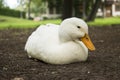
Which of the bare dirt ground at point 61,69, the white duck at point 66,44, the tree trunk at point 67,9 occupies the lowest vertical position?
the tree trunk at point 67,9

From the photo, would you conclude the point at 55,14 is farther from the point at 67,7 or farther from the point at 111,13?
the point at 67,7

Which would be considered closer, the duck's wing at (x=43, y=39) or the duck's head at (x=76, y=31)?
the duck's head at (x=76, y=31)

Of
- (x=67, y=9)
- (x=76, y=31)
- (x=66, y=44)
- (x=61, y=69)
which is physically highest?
(x=76, y=31)

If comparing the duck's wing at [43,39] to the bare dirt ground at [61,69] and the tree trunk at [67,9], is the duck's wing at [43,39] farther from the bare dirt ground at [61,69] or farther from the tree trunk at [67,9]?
the tree trunk at [67,9]

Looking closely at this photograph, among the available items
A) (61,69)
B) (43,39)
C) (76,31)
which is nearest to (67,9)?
(43,39)

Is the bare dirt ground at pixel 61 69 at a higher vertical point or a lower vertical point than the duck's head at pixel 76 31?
lower

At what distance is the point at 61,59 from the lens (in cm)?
529

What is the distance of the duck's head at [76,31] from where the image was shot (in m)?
5.32

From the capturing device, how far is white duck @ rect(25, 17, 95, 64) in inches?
208

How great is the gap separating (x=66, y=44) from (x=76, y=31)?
0.84 ft

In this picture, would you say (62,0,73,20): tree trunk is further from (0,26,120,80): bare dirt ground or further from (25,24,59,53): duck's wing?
(25,24,59,53): duck's wing

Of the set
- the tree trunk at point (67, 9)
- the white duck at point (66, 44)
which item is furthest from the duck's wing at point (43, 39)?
the tree trunk at point (67, 9)

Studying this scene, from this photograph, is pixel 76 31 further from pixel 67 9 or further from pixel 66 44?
pixel 67 9

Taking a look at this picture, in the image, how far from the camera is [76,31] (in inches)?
210
